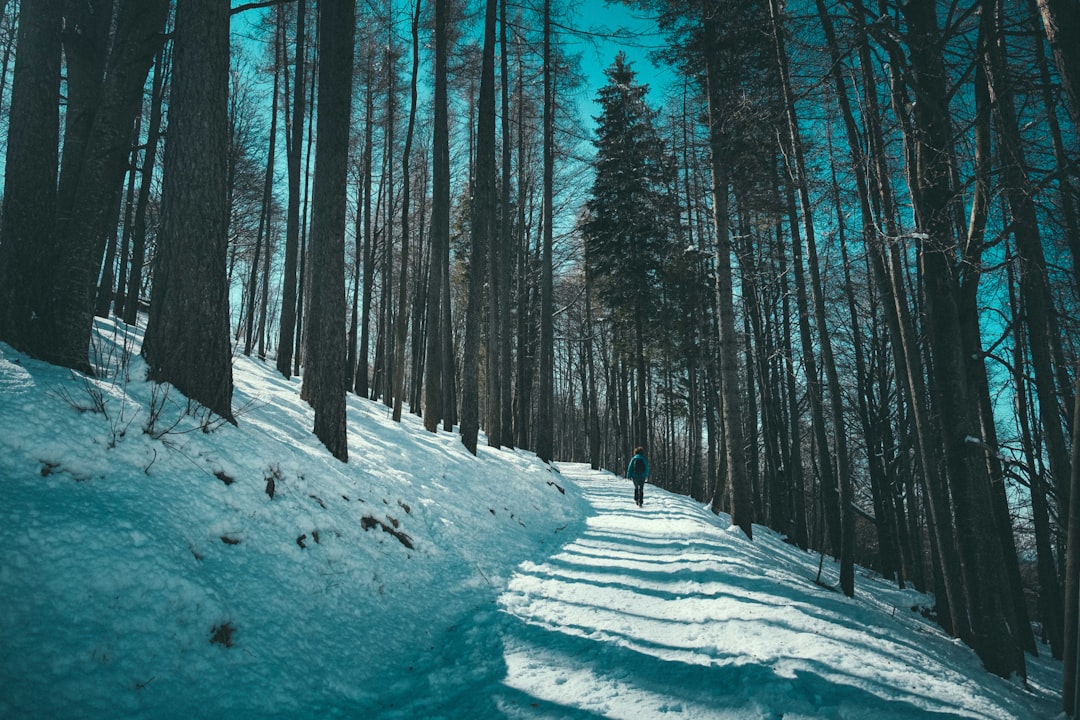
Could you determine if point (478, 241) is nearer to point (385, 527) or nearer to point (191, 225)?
point (191, 225)

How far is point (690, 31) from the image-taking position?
32.1 feet

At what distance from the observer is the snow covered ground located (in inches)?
96.7

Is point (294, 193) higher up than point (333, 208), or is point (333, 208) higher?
point (294, 193)

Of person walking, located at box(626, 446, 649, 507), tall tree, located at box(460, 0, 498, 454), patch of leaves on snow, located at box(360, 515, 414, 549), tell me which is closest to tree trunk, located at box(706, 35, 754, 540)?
person walking, located at box(626, 446, 649, 507)

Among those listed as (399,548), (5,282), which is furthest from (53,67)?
(399,548)

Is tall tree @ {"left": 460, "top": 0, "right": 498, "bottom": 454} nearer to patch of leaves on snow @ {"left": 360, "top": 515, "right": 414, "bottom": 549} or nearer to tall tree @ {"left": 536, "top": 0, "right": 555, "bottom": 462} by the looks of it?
tall tree @ {"left": 536, "top": 0, "right": 555, "bottom": 462}

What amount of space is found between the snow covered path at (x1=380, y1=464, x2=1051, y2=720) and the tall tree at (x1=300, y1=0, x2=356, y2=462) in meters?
3.49

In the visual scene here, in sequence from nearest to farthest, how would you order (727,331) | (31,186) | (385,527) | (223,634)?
(223,634) → (31,186) → (385,527) → (727,331)

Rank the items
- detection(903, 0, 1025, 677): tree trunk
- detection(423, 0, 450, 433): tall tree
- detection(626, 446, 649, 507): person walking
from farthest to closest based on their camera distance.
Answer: detection(626, 446, 649, 507): person walking < detection(423, 0, 450, 433): tall tree < detection(903, 0, 1025, 677): tree trunk

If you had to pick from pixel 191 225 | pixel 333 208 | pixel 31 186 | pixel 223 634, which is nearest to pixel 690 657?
pixel 223 634

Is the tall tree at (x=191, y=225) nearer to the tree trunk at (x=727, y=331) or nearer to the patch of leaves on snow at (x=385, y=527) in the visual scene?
the patch of leaves on snow at (x=385, y=527)

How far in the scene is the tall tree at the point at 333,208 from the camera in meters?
6.38

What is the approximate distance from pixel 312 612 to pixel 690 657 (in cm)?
290

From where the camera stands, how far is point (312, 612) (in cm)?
347
